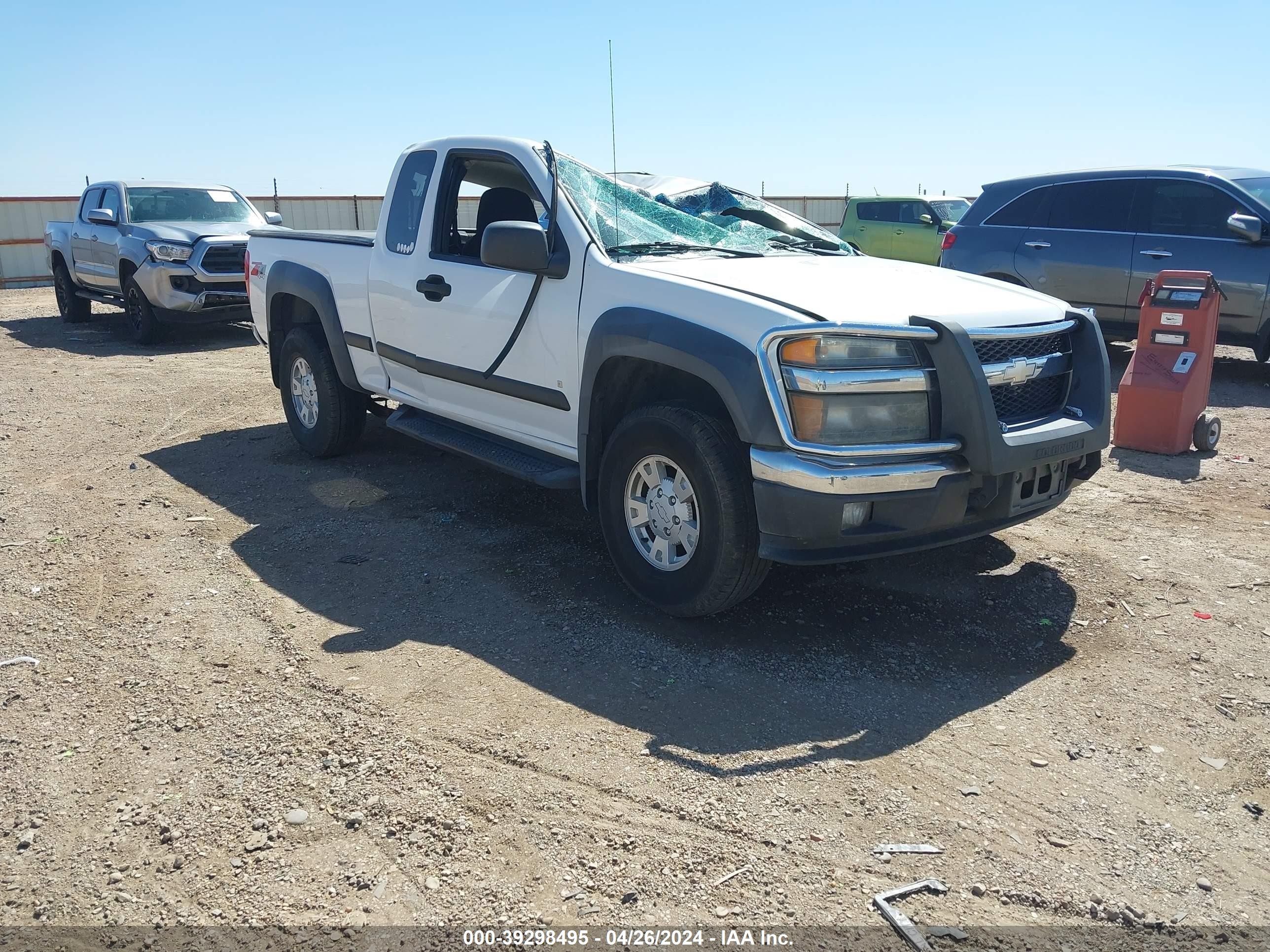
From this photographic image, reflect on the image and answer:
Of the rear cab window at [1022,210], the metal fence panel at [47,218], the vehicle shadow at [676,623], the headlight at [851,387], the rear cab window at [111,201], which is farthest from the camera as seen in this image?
the metal fence panel at [47,218]

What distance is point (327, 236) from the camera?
664 centimetres

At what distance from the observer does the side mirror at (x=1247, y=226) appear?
8.80m

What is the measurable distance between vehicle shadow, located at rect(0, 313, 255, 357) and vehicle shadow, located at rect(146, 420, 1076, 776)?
7.56 meters

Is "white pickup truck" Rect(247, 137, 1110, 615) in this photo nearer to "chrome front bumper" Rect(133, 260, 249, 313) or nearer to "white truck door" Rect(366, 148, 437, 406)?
"white truck door" Rect(366, 148, 437, 406)

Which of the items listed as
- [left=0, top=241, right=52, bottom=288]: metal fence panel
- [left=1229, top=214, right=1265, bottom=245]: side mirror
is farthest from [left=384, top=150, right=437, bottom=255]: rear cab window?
[left=0, top=241, right=52, bottom=288]: metal fence panel

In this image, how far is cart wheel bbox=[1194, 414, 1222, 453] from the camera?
6961 millimetres

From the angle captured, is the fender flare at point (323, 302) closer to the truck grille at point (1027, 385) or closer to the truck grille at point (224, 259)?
the truck grille at point (1027, 385)

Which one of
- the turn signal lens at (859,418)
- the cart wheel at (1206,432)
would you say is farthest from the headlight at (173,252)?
the cart wheel at (1206,432)

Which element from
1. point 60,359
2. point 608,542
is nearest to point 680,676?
point 608,542

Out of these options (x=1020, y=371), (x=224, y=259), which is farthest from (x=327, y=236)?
(x=224, y=259)

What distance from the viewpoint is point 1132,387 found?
23.2ft

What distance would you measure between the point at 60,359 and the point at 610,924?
1176 cm

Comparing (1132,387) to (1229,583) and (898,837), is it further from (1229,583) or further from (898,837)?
(898,837)

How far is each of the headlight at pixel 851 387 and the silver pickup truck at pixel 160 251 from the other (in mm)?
9287
